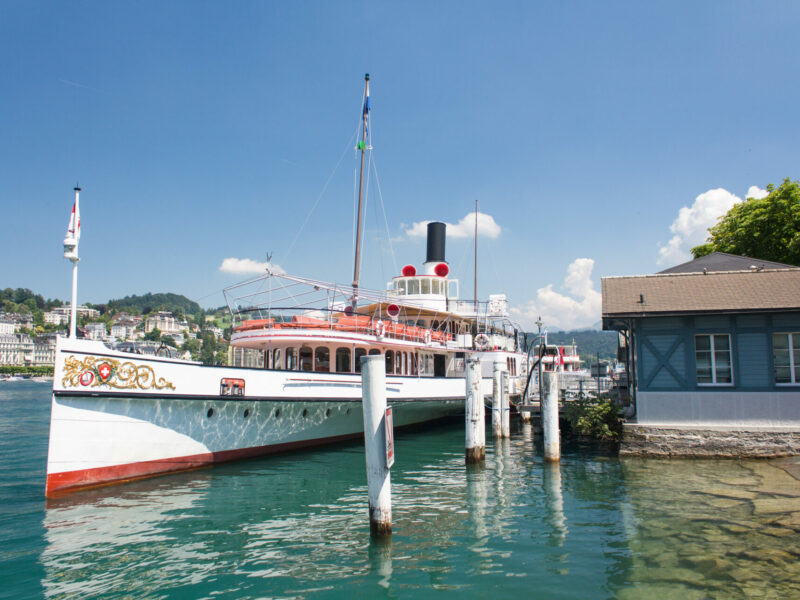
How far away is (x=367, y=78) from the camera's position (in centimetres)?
2444

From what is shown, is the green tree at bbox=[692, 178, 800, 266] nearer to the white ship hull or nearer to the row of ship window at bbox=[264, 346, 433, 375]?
the row of ship window at bbox=[264, 346, 433, 375]

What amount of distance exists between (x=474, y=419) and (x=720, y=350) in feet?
22.7

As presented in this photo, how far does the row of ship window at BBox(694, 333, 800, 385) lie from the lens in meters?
14.1

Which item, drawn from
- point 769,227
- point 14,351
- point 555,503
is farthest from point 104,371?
point 14,351

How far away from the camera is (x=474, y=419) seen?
15195 mm

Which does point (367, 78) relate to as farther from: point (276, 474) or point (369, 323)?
point (276, 474)

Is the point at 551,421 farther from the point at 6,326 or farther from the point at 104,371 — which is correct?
the point at 6,326

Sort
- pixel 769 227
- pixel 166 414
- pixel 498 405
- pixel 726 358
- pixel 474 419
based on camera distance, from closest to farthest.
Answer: pixel 166 414 → pixel 726 358 → pixel 474 419 → pixel 498 405 → pixel 769 227

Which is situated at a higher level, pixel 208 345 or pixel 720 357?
pixel 208 345

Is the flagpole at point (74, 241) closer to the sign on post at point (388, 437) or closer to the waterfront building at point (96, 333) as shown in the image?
the waterfront building at point (96, 333)

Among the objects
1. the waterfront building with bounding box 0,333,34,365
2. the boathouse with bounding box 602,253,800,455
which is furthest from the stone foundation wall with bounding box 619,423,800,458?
the waterfront building with bounding box 0,333,34,365

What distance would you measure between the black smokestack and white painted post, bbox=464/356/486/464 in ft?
47.1

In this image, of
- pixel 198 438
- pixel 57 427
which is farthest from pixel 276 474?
pixel 57 427

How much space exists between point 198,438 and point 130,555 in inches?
234
